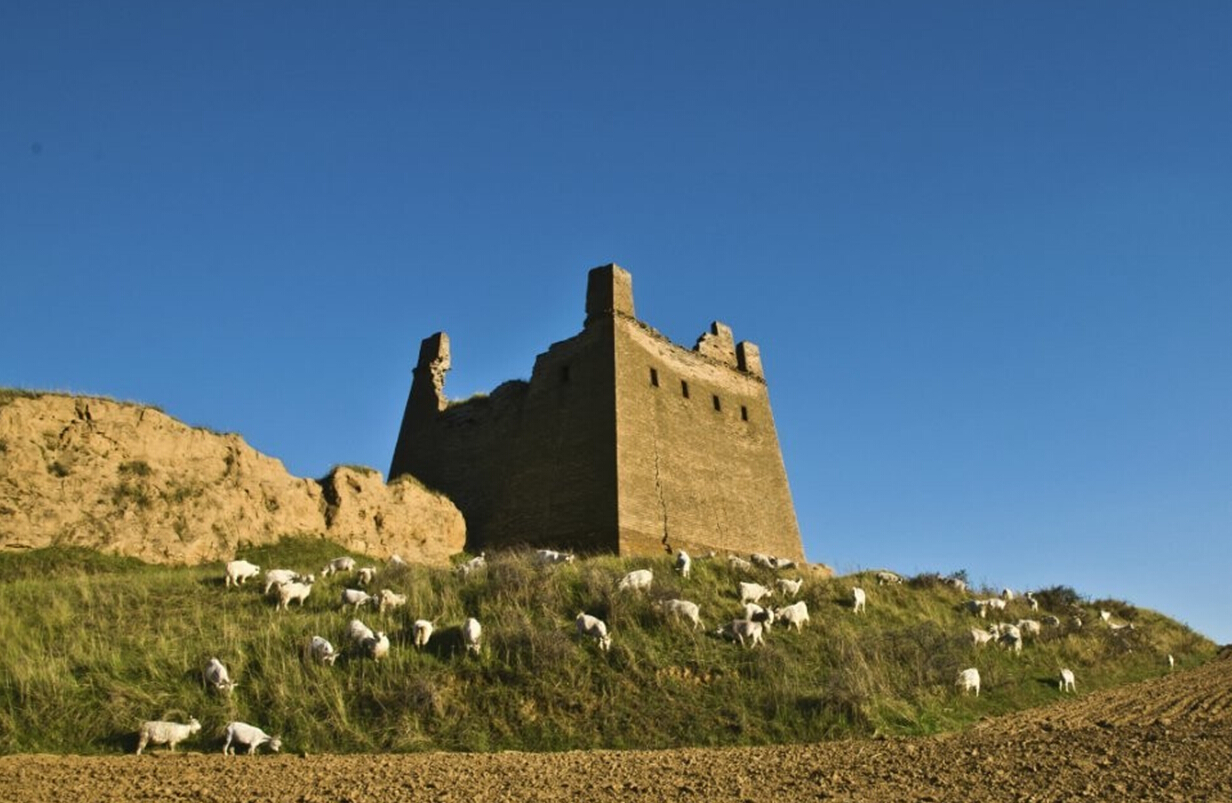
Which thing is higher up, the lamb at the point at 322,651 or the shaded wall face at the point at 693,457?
the shaded wall face at the point at 693,457

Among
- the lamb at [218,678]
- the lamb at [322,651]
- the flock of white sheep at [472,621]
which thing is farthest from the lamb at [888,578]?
the lamb at [218,678]

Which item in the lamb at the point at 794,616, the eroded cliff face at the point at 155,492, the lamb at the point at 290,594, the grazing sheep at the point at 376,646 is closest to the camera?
the grazing sheep at the point at 376,646

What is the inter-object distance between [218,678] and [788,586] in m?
9.77

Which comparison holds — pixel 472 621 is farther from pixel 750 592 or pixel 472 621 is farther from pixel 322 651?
pixel 750 592

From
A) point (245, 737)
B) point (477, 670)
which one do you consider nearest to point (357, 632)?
point (477, 670)

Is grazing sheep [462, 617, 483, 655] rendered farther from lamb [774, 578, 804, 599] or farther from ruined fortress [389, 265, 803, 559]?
ruined fortress [389, 265, 803, 559]

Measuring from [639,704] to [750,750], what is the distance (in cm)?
157

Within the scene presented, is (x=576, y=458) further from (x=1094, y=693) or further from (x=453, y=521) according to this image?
(x=1094, y=693)

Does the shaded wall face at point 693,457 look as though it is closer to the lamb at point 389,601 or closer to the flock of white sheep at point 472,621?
the flock of white sheep at point 472,621

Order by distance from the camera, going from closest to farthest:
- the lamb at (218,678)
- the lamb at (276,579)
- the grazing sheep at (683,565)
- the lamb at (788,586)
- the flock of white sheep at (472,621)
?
the flock of white sheep at (472,621) < the lamb at (218,678) < the lamb at (276,579) < the lamb at (788,586) < the grazing sheep at (683,565)

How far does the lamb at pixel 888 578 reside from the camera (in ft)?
63.3

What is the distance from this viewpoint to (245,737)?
28.0 ft

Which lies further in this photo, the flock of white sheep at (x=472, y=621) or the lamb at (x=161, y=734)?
the flock of white sheep at (x=472, y=621)

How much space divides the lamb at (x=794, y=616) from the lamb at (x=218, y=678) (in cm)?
796
